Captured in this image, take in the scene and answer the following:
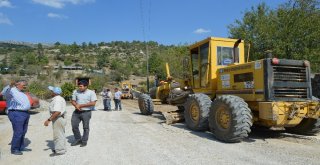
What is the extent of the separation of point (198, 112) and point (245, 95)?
5.27 ft

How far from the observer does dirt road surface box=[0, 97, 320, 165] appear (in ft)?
23.2

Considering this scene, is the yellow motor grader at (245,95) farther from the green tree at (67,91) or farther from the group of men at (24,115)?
the green tree at (67,91)

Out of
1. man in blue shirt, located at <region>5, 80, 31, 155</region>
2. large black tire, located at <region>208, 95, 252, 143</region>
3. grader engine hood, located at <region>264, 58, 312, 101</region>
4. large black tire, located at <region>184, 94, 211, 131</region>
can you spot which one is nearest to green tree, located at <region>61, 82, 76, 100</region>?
large black tire, located at <region>184, 94, 211, 131</region>

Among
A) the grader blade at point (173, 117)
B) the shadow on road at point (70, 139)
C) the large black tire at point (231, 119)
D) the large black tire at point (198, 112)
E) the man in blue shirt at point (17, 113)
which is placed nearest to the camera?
the man in blue shirt at point (17, 113)

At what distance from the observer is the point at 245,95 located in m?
9.73

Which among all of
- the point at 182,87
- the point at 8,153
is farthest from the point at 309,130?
the point at 8,153

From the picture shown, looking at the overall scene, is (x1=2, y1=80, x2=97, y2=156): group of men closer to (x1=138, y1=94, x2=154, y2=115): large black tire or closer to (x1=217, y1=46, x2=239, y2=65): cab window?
(x1=217, y1=46, x2=239, y2=65): cab window

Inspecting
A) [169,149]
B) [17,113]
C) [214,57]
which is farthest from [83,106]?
[214,57]

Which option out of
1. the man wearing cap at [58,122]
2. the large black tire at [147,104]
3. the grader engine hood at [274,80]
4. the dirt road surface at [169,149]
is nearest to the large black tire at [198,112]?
the dirt road surface at [169,149]

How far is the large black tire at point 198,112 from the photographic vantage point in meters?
10.5

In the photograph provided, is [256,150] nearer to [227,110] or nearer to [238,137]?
[238,137]

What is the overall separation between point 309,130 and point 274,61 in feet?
7.56

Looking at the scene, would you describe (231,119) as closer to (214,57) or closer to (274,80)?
(274,80)

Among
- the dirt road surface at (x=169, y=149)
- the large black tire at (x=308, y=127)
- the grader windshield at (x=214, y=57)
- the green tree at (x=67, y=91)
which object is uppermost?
the grader windshield at (x=214, y=57)
